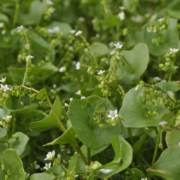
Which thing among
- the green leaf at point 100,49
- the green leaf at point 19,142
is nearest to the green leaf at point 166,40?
the green leaf at point 100,49

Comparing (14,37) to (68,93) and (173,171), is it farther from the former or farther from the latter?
(173,171)

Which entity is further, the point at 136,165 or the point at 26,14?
the point at 26,14

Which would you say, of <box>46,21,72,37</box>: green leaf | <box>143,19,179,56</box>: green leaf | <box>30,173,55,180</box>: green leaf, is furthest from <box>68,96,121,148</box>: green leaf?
<box>46,21,72,37</box>: green leaf

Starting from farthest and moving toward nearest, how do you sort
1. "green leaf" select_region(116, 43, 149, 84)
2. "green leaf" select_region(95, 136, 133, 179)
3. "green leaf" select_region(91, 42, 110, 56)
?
"green leaf" select_region(91, 42, 110, 56) < "green leaf" select_region(116, 43, 149, 84) < "green leaf" select_region(95, 136, 133, 179)

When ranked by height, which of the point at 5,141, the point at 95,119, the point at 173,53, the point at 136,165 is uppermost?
the point at 173,53

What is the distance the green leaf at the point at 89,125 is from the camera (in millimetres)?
713

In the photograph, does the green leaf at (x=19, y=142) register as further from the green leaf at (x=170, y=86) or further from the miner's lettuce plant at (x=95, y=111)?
the green leaf at (x=170, y=86)

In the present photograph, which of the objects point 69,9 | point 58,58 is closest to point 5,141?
point 58,58

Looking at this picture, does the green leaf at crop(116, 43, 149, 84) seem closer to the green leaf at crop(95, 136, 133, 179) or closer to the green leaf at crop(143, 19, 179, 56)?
the green leaf at crop(143, 19, 179, 56)

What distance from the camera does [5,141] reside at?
833 mm

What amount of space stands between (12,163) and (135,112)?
1.26 feet

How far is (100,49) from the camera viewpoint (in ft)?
3.87

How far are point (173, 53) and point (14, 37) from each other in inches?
32.3

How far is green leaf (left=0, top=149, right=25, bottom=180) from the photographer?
2.37ft
